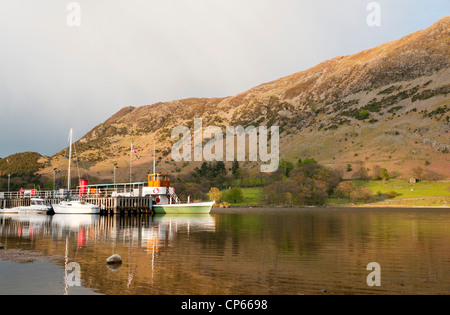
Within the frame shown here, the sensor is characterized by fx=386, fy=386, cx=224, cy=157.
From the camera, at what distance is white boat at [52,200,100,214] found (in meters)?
78.9

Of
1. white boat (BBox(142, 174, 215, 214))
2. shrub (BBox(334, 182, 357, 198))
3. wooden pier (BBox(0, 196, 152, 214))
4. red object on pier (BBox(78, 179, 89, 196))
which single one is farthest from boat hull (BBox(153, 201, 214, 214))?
shrub (BBox(334, 182, 357, 198))

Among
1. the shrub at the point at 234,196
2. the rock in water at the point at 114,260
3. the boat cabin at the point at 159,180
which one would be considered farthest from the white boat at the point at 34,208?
the rock in water at the point at 114,260

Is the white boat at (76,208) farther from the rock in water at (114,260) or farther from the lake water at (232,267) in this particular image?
the rock in water at (114,260)

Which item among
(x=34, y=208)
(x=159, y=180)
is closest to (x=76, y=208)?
(x=34, y=208)

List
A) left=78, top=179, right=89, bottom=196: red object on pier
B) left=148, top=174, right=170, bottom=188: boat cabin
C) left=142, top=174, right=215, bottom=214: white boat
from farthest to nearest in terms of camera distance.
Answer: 1. left=78, top=179, right=89, bottom=196: red object on pier
2. left=148, top=174, right=170, bottom=188: boat cabin
3. left=142, top=174, right=215, bottom=214: white boat

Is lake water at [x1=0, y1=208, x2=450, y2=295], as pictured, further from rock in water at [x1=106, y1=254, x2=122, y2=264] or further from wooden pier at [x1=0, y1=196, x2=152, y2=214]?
wooden pier at [x1=0, y1=196, x2=152, y2=214]

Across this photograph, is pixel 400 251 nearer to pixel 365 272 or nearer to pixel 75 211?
pixel 365 272

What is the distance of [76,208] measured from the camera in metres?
80.3

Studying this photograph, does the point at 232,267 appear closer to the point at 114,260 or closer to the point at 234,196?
the point at 114,260

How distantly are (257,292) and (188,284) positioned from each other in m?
3.12

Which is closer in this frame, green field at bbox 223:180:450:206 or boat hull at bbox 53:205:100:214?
boat hull at bbox 53:205:100:214

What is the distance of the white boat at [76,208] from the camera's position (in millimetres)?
78938

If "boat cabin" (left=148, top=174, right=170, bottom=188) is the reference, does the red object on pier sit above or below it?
below

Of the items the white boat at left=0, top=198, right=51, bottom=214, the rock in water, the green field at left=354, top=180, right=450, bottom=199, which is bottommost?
the white boat at left=0, top=198, right=51, bottom=214
